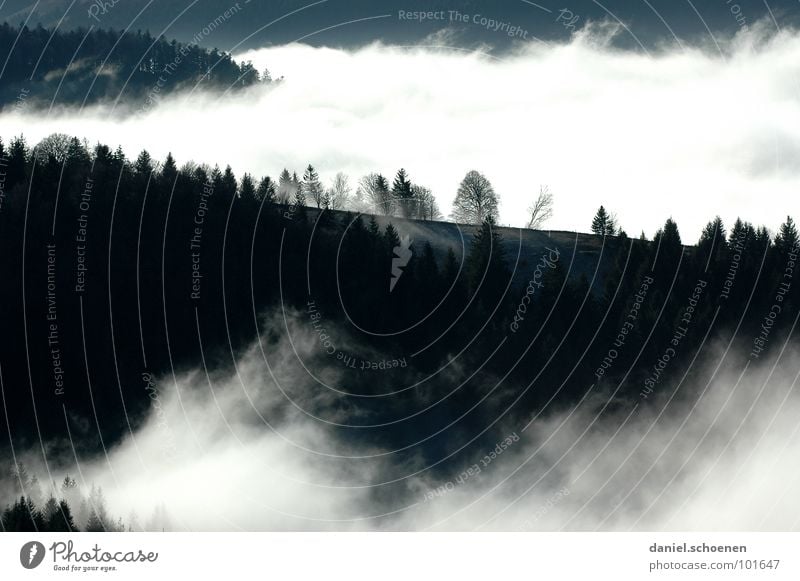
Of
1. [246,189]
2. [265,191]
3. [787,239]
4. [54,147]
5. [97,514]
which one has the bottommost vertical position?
[97,514]

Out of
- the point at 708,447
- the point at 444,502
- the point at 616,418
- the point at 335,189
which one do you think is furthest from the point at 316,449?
the point at 335,189

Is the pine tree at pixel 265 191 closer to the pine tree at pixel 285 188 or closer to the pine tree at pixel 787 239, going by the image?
the pine tree at pixel 285 188

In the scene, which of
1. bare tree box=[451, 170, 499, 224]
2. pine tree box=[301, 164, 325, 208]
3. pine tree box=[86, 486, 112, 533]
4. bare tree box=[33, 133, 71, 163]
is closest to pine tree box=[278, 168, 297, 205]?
pine tree box=[301, 164, 325, 208]

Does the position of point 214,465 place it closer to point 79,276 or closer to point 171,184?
point 79,276

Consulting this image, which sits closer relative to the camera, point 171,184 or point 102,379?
point 102,379

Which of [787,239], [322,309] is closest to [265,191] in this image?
[322,309]

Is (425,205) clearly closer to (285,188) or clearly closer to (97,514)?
(285,188)

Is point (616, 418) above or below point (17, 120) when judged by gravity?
below
